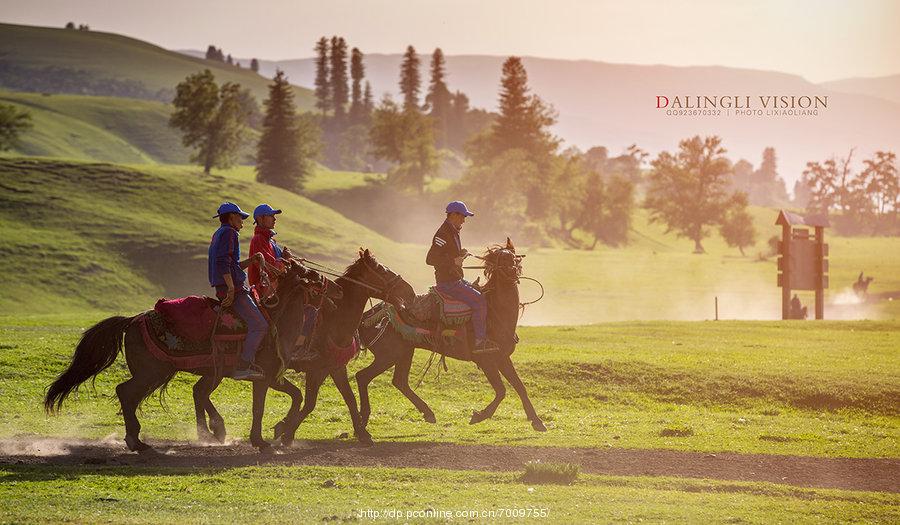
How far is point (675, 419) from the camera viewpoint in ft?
73.9

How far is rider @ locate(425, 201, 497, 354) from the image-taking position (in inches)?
739

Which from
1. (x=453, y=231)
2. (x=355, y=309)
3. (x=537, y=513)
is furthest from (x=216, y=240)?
(x=537, y=513)

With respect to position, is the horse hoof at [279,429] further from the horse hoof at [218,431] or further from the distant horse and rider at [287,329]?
the horse hoof at [218,431]

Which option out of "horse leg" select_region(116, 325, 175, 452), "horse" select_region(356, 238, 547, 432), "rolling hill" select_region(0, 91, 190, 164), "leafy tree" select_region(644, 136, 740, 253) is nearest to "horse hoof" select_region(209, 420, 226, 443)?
"horse leg" select_region(116, 325, 175, 452)

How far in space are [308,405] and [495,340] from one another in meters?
3.95

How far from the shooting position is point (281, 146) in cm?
12288

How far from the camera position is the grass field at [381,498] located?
12883 mm

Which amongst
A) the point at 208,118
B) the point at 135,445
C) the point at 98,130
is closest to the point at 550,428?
the point at 135,445

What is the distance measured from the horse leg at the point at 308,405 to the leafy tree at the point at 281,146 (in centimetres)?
10556

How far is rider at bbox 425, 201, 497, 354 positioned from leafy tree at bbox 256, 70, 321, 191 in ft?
343

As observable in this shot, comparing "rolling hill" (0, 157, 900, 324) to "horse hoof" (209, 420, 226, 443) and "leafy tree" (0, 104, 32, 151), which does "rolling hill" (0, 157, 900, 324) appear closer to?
"leafy tree" (0, 104, 32, 151)

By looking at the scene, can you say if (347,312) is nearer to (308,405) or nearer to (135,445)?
(308,405)

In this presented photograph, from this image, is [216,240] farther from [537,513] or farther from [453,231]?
[537,513]

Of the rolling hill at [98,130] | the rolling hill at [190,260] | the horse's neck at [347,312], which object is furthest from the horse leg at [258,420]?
the rolling hill at [98,130]
